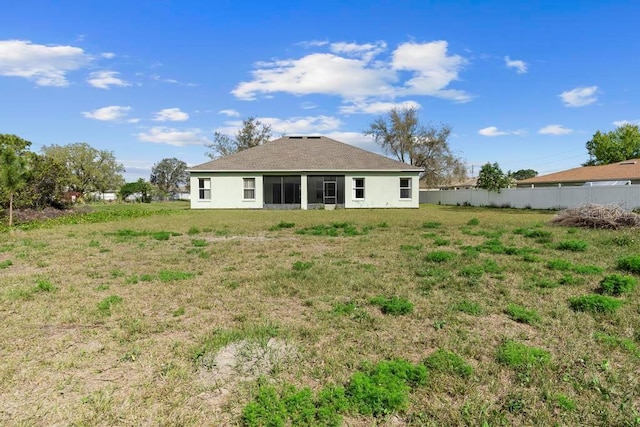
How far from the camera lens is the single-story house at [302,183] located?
23.8 meters

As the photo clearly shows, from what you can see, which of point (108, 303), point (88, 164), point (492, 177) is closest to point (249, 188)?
point (492, 177)

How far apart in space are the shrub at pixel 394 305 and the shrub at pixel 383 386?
1088 millimetres

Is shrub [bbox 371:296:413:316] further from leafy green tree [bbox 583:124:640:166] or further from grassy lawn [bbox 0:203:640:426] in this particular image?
leafy green tree [bbox 583:124:640:166]

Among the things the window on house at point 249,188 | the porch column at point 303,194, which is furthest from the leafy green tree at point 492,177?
the window on house at point 249,188

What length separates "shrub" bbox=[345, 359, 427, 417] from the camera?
2.36 m

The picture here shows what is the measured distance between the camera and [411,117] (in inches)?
1560

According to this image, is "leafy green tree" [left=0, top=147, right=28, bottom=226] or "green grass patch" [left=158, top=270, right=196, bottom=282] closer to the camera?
"green grass patch" [left=158, top=270, right=196, bottom=282]

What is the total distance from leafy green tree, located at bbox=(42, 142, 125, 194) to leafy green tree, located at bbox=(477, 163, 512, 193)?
44490 mm

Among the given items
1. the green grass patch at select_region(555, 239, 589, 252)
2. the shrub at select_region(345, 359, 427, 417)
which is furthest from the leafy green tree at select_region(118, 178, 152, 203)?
the shrub at select_region(345, 359, 427, 417)

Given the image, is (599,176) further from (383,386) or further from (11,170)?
(11,170)

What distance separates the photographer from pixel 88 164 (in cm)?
4850

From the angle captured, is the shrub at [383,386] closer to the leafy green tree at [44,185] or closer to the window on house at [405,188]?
the leafy green tree at [44,185]

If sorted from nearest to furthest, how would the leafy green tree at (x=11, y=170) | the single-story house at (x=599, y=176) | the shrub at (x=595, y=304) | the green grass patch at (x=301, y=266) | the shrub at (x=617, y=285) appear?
the shrub at (x=595, y=304)
the shrub at (x=617, y=285)
the green grass patch at (x=301, y=266)
the leafy green tree at (x=11, y=170)
the single-story house at (x=599, y=176)

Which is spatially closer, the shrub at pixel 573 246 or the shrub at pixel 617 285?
the shrub at pixel 617 285
